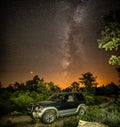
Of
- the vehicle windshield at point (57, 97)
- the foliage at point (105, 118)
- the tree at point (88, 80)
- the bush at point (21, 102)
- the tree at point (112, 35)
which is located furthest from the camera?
the tree at point (88, 80)

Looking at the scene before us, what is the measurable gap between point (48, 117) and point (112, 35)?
6.90 metres

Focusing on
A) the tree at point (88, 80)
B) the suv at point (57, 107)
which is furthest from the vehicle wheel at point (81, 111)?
the tree at point (88, 80)

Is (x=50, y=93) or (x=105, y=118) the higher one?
(x=50, y=93)

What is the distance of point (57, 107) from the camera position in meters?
17.9

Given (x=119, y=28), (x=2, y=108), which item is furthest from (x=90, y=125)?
(x=2, y=108)

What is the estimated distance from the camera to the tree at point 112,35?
55.3 feet

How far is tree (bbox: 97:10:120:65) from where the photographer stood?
16.8m

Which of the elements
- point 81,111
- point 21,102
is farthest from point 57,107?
point 21,102

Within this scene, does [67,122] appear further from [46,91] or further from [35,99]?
[46,91]

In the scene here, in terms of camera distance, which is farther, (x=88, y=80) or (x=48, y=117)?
(x=88, y=80)

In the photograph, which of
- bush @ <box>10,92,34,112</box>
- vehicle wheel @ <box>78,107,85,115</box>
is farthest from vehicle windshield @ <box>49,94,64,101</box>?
bush @ <box>10,92,34,112</box>

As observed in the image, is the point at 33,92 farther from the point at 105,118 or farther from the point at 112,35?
the point at 105,118

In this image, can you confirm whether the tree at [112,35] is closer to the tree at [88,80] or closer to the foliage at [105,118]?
the foliage at [105,118]

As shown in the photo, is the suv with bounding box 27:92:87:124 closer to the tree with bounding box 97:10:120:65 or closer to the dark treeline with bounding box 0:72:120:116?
the tree with bounding box 97:10:120:65
